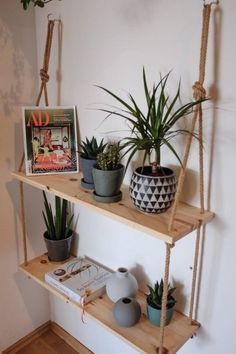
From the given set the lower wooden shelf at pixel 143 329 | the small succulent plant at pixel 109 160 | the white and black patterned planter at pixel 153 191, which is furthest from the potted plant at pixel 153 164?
the lower wooden shelf at pixel 143 329

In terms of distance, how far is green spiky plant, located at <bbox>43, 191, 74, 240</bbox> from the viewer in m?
1.51

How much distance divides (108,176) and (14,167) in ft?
2.15

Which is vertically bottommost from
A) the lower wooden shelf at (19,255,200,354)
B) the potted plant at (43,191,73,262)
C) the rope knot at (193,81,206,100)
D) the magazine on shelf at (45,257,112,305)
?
the lower wooden shelf at (19,255,200,354)

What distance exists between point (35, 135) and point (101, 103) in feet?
1.02

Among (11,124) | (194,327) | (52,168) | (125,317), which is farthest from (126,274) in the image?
(11,124)

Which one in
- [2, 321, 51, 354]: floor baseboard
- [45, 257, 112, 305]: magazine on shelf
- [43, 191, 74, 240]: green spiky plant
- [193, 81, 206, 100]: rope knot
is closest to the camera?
[193, 81, 206, 100]: rope knot

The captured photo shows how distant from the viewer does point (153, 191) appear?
0.95 metres

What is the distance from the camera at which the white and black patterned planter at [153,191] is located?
3.11ft

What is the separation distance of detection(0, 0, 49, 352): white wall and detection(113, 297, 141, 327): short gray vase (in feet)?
2.30

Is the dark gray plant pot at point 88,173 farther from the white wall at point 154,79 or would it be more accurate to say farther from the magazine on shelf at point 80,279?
the magazine on shelf at point 80,279

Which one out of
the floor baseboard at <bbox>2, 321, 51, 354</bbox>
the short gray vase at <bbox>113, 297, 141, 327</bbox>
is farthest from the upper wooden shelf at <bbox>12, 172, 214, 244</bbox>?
the floor baseboard at <bbox>2, 321, 51, 354</bbox>

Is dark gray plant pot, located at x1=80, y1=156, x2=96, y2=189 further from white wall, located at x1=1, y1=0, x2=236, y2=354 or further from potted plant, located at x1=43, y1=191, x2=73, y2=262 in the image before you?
potted plant, located at x1=43, y1=191, x2=73, y2=262

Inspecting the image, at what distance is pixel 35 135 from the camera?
1.35 metres

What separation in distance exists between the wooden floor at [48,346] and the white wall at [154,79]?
42 cm
